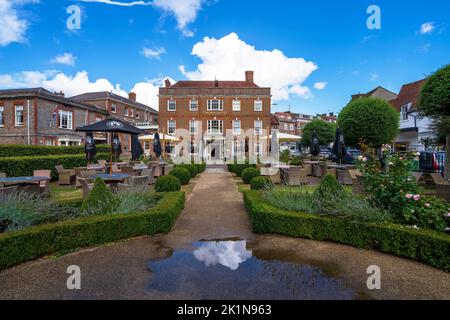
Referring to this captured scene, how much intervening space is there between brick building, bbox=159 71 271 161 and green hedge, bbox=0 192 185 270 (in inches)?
969

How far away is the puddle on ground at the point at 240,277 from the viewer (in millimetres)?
2875

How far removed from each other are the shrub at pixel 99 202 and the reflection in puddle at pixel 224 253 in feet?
7.04

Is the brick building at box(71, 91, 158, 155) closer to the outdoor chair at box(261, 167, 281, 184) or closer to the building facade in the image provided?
the outdoor chair at box(261, 167, 281, 184)

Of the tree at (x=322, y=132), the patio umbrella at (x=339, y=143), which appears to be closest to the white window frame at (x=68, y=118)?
the patio umbrella at (x=339, y=143)

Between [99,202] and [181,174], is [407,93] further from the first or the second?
[99,202]

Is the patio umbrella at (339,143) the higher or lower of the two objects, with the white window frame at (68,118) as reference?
lower

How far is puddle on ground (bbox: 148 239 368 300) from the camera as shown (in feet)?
9.43

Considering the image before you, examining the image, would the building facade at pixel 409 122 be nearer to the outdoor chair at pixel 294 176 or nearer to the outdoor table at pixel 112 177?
the outdoor chair at pixel 294 176

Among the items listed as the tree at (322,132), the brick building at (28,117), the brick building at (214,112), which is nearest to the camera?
the brick building at (28,117)

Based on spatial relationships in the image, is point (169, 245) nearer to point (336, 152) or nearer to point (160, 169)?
point (160, 169)

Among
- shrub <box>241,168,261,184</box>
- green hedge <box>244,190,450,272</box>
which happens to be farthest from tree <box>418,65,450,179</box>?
green hedge <box>244,190,450,272</box>
